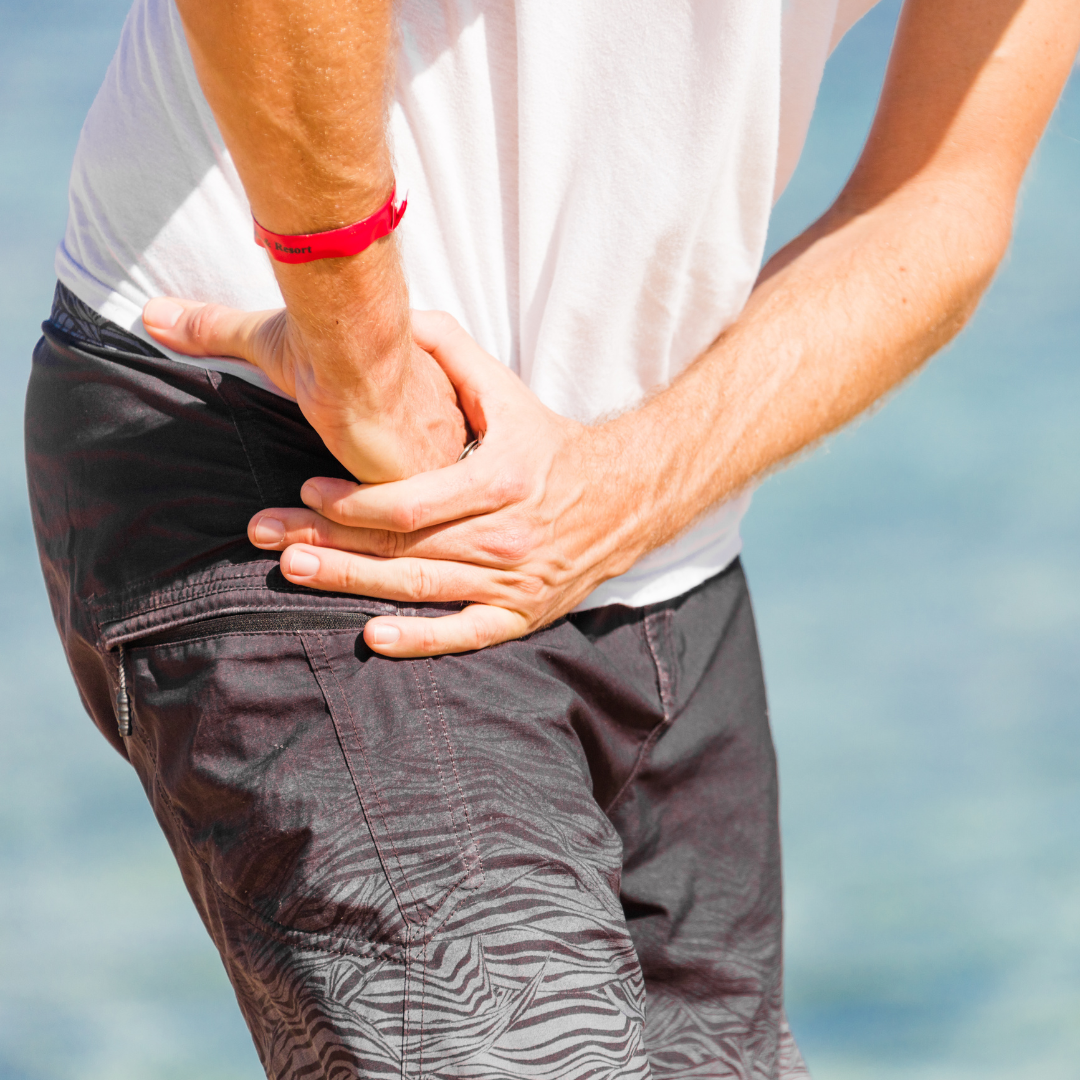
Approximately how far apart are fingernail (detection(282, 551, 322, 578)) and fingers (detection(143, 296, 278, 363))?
157mm

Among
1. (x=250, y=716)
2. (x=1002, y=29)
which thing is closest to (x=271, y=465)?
(x=250, y=716)

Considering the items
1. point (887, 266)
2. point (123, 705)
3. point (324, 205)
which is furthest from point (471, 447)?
point (887, 266)

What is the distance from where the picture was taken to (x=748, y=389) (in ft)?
3.57

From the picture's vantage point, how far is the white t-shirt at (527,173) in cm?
94

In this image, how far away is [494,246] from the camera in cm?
101

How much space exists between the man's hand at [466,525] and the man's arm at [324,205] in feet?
0.11

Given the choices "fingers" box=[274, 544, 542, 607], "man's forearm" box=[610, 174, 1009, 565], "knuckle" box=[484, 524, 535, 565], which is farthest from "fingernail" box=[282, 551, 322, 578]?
"man's forearm" box=[610, 174, 1009, 565]

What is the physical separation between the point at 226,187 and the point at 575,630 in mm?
Result: 500

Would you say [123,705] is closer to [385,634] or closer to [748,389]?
[385,634]

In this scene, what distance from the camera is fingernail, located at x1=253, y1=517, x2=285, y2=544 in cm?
91

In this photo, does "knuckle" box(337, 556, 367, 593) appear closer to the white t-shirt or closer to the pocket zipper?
the pocket zipper

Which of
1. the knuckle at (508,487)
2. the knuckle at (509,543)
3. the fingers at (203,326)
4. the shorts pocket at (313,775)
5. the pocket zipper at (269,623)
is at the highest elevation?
the fingers at (203,326)

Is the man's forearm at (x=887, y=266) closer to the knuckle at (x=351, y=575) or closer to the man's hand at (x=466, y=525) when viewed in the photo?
the man's hand at (x=466, y=525)

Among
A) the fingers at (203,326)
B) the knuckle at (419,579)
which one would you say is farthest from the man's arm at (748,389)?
the fingers at (203,326)
